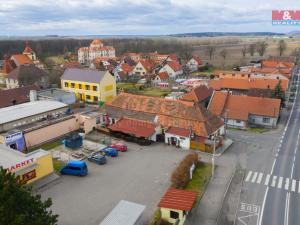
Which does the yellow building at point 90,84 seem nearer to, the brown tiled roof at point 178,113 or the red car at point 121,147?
the brown tiled roof at point 178,113

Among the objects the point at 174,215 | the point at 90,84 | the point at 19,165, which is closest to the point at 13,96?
the point at 90,84

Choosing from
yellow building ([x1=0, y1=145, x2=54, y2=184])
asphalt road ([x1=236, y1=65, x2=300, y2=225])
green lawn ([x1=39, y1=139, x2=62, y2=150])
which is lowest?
asphalt road ([x1=236, y1=65, x2=300, y2=225])

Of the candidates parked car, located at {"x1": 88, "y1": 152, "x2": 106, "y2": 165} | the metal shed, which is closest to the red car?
parked car, located at {"x1": 88, "y1": 152, "x2": 106, "y2": 165}

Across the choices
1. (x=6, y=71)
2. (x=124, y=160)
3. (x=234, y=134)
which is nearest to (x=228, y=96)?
(x=234, y=134)

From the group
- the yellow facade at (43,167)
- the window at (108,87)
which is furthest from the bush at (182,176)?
the window at (108,87)

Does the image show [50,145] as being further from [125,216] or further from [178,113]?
[125,216]

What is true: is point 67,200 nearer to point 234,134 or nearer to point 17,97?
point 234,134

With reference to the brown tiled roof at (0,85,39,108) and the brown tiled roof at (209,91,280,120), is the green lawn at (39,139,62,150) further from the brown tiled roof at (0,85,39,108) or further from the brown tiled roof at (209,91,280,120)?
the brown tiled roof at (209,91,280,120)

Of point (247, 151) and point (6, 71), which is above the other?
point (6, 71)
